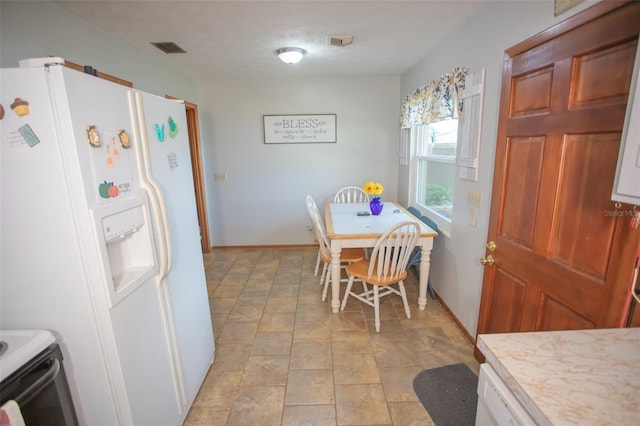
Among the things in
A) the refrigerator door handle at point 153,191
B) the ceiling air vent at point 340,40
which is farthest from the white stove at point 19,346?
→ the ceiling air vent at point 340,40

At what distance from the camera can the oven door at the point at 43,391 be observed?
839 millimetres

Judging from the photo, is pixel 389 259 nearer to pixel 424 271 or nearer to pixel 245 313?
pixel 424 271

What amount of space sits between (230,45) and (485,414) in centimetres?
299

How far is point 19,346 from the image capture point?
91cm

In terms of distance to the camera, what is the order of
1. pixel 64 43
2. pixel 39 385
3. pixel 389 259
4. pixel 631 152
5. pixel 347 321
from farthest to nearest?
pixel 347 321
pixel 389 259
pixel 64 43
pixel 39 385
pixel 631 152

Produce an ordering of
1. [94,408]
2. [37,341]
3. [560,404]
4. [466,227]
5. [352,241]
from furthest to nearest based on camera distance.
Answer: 1. [352,241]
2. [466,227]
3. [94,408]
4. [37,341]
5. [560,404]

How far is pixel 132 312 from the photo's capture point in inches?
46.1

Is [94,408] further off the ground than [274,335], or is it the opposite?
[94,408]

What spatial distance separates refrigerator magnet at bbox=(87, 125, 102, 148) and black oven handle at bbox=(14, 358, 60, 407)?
74cm

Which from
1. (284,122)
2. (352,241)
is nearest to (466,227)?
(352,241)

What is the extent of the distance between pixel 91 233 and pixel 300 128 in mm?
3329

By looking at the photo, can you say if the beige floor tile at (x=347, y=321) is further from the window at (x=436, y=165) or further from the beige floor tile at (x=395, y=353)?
the window at (x=436, y=165)

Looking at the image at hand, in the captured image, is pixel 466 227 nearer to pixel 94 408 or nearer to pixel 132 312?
pixel 132 312

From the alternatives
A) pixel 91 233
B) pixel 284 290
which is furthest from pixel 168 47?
pixel 284 290
